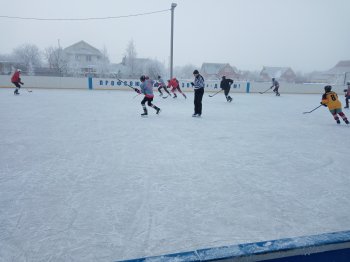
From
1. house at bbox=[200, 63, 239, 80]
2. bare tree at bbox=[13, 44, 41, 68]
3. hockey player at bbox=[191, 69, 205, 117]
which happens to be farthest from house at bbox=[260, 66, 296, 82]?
hockey player at bbox=[191, 69, 205, 117]

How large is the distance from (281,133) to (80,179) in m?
4.56

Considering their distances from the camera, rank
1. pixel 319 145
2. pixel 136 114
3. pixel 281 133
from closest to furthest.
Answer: pixel 319 145, pixel 281 133, pixel 136 114

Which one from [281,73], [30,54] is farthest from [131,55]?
[281,73]

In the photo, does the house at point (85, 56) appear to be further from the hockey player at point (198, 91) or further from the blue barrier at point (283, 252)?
the blue barrier at point (283, 252)

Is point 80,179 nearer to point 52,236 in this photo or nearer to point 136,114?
point 52,236

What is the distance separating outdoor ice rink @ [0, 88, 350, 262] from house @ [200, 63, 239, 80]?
193ft

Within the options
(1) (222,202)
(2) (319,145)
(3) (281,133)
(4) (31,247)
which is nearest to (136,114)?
(3) (281,133)

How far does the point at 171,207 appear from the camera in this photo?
2391mm

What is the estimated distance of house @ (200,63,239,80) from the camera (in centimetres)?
6209

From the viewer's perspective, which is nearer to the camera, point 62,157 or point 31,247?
point 31,247

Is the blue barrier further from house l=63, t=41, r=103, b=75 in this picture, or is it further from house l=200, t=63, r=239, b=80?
house l=200, t=63, r=239, b=80

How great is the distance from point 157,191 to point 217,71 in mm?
64956

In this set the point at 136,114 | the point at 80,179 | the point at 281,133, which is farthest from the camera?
the point at 136,114

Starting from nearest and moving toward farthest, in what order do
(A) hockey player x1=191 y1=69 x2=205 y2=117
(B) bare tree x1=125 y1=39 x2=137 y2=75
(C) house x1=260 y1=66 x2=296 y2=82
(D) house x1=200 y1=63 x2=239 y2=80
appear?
(A) hockey player x1=191 y1=69 x2=205 y2=117
(B) bare tree x1=125 y1=39 x2=137 y2=75
(D) house x1=200 y1=63 x2=239 y2=80
(C) house x1=260 y1=66 x2=296 y2=82
